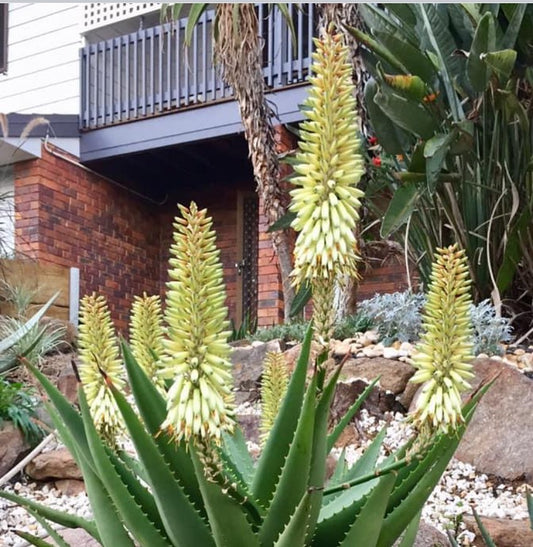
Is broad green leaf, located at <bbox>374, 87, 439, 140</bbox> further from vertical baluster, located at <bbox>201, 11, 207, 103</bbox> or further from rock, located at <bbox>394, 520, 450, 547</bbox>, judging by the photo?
vertical baluster, located at <bbox>201, 11, 207, 103</bbox>

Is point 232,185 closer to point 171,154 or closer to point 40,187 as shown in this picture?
point 171,154

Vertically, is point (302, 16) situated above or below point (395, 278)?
above

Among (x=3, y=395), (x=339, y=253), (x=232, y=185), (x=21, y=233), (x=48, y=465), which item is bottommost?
(x=48, y=465)

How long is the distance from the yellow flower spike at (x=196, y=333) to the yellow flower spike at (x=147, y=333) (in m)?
0.32

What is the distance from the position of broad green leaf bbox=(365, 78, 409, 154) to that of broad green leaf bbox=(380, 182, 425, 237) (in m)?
0.54

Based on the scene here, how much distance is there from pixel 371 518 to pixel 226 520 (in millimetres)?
188

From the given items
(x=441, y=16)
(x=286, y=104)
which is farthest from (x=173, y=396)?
(x=286, y=104)

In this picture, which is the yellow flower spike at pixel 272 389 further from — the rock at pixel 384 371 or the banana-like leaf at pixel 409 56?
the banana-like leaf at pixel 409 56

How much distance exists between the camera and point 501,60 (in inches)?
A: 205

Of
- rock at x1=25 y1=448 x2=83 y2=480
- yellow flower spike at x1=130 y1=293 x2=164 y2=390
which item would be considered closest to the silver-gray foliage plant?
rock at x1=25 y1=448 x2=83 y2=480

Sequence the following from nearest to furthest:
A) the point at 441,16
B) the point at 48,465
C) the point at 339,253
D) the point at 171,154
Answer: the point at 339,253 < the point at 48,465 < the point at 441,16 < the point at 171,154

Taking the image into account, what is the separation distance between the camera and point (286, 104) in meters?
9.00

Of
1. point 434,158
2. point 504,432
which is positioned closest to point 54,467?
point 504,432

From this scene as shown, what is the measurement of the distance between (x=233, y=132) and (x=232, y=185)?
187cm
